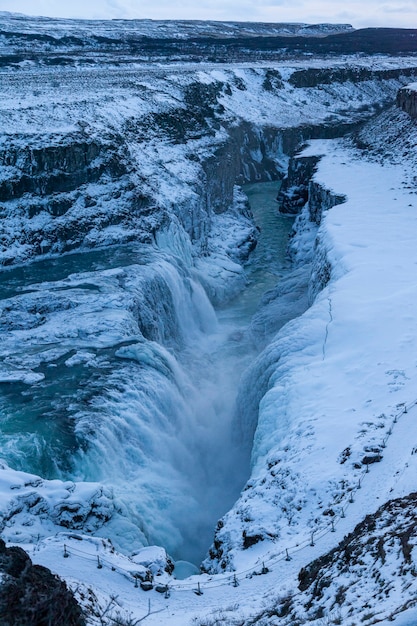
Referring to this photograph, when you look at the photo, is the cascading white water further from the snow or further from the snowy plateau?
the snow

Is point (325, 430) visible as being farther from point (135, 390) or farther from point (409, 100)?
point (409, 100)

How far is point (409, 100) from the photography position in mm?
42219

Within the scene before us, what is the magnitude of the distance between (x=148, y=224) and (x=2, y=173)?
265 inches

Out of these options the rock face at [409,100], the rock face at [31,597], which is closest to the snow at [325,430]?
the rock face at [31,597]

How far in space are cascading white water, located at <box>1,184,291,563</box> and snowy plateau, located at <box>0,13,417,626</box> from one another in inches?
3.2

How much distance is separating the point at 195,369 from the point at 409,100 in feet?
Result: 93.6

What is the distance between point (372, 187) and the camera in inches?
1334

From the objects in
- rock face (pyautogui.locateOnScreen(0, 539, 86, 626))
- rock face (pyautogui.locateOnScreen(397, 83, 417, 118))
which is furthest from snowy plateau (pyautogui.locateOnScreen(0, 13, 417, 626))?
rock face (pyautogui.locateOnScreen(397, 83, 417, 118))

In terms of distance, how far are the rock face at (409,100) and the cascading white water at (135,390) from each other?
853 inches

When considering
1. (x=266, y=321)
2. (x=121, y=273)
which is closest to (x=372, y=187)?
(x=266, y=321)

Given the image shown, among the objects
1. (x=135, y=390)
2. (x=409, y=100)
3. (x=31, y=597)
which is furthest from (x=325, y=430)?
(x=409, y=100)

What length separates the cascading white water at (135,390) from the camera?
15.1 metres

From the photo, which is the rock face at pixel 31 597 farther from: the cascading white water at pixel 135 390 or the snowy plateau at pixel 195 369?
the cascading white water at pixel 135 390

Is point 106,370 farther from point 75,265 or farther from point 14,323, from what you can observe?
point 75,265
